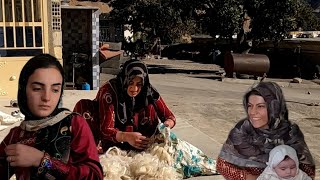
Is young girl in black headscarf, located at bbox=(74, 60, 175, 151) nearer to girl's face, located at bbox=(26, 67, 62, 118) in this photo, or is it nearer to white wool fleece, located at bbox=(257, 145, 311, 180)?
white wool fleece, located at bbox=(257, 145, 311, 180)

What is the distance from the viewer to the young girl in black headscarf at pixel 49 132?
201 centimetres

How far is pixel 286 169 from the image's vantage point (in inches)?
100

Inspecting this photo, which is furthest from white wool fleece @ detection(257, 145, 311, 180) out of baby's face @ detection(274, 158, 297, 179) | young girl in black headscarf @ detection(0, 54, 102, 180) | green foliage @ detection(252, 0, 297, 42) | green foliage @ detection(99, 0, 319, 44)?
green foliage @ detection(252, 0, 297, 42)

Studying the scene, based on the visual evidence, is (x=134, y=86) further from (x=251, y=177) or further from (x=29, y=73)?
(x=29, y=73)

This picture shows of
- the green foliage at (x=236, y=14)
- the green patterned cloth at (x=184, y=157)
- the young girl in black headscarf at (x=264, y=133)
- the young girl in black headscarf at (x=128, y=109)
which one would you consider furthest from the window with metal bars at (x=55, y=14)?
the green foliage at (x=236, y=14)

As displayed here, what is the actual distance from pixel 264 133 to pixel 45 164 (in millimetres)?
1347

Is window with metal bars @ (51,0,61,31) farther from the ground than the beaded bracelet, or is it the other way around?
window with metal bars @ (51,0,61,31)

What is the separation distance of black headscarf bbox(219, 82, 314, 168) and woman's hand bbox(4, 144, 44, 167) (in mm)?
1323

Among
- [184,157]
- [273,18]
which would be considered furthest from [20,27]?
[273,18]

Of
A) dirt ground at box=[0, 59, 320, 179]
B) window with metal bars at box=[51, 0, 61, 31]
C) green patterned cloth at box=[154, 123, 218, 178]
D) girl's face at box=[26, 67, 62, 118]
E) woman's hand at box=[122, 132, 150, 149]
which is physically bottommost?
dirt ground at box=[0, 59, 320, 179]

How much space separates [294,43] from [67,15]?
51.6ft

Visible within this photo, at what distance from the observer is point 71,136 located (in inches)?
81.0

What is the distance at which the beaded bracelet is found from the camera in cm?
196

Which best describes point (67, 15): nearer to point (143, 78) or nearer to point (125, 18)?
point (143, 78)
